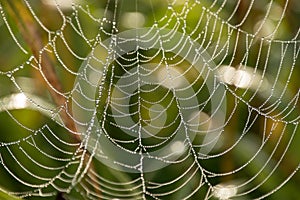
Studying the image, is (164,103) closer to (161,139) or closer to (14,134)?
(161,139)

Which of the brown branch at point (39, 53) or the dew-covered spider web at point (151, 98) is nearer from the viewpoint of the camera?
the brown branch at point (39, 53)

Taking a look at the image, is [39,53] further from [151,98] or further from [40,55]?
[151,98]

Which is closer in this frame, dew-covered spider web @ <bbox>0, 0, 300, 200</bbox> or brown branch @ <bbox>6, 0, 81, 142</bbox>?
brown branch @ <bbox>6, 0, 81, 142</bbox>

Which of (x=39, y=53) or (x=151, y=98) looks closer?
(x=39, y=53)

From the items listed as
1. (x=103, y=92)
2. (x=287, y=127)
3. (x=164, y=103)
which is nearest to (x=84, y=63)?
(x=103, y=92)

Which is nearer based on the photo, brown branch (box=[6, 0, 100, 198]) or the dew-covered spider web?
brown branch (box=[6, 0, 100, 198])

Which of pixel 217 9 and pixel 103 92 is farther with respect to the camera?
pixel 217 9

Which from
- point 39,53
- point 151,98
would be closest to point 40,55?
point 39,53

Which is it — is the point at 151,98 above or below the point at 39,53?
below
